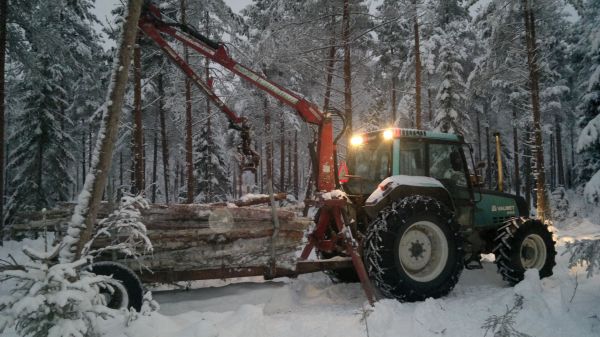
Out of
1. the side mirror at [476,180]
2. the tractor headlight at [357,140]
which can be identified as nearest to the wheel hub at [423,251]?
the side mirror at [476,180]

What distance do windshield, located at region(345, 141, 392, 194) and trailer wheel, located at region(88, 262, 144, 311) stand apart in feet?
12.0

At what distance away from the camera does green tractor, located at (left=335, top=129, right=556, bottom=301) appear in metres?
5.27

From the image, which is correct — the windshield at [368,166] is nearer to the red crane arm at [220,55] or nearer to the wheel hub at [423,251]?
the wheel hub at [423,251]

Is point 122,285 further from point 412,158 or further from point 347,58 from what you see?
point 347,58

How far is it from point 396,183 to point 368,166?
3.79 feet

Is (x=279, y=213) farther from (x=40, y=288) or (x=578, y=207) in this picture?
(x=578, y=207)

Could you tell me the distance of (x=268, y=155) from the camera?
73.9ft

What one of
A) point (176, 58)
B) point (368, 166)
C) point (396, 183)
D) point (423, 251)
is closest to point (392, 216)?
point (396, 183)

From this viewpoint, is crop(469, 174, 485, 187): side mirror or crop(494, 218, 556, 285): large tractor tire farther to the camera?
crop(469, 174, 485, 187): side mirror

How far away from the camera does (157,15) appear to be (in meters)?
5.89

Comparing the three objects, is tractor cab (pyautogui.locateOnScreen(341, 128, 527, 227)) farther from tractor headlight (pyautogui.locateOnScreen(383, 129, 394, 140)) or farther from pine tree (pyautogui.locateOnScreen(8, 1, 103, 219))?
pine tree (pyautogui.locateOnScreen(8, 1, 103, 219))

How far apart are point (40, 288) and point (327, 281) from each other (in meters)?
4.85

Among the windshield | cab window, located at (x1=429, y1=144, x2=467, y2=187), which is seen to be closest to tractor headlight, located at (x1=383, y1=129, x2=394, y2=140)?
the windshield

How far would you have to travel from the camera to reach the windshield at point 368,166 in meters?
6.29
